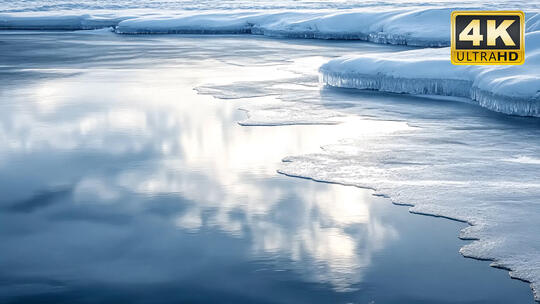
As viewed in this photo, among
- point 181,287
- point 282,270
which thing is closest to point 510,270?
point 282,270

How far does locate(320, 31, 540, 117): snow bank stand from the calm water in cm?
167

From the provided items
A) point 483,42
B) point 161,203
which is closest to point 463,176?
point 161,203

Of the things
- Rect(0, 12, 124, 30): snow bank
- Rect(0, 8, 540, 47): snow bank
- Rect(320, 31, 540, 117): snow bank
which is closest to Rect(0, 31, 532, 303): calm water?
Rect(320, 31, 540, 117): snow bank

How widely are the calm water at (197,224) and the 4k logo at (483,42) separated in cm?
149

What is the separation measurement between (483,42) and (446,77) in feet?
6.59

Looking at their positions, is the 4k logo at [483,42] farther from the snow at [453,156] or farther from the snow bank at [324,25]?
the snow bank at [324,25]

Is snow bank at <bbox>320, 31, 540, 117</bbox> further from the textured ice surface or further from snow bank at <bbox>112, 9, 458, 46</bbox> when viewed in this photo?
snow bank at <bbox>112, 9, 458, 46</bbox>

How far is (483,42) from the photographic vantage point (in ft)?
32.9

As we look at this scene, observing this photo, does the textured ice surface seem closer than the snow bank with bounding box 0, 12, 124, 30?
Yes

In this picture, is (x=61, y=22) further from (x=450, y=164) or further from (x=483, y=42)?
(x=450, y=164)

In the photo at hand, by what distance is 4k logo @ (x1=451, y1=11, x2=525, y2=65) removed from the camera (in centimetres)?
973

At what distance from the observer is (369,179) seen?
7031mm

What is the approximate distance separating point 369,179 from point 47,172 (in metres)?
3.16

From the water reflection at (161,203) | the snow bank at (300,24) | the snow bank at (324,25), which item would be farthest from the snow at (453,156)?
the snow bank at (300,24)
